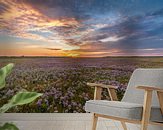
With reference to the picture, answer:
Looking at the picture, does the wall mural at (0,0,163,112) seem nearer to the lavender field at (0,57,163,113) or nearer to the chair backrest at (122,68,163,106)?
the lavender field at (0,57,163,113)

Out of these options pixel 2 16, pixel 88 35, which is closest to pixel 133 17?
pixel 88 35

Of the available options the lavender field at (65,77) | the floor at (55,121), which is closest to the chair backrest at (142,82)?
the floor at (55,121)

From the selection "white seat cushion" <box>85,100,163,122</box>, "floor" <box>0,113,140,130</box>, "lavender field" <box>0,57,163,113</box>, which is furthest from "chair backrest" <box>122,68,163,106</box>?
"lavender field" <box>0,57,163,113</box>

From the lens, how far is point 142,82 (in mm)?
2619

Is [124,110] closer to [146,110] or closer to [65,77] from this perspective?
[146,110]

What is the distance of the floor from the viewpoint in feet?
10.2

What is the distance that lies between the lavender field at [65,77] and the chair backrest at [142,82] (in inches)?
42.8

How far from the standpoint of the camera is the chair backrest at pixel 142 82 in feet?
8.08

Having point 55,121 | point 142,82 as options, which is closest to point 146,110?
point 142,82

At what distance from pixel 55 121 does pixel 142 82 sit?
50.4 inches

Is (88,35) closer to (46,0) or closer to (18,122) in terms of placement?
(46,0)

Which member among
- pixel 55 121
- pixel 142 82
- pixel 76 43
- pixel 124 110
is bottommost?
pixel 55 121

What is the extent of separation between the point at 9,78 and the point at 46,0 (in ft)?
3.96

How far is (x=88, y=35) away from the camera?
12.7 feet
